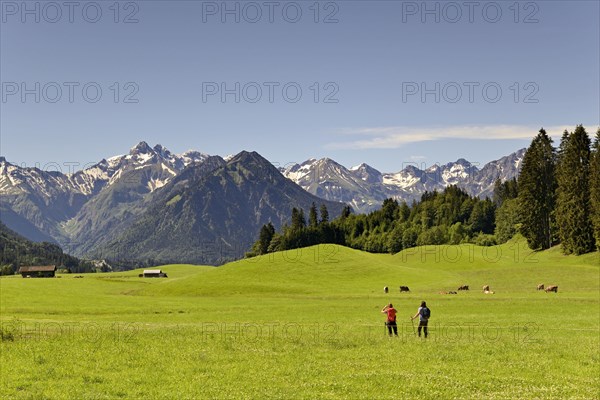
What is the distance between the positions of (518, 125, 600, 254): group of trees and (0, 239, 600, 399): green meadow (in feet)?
100

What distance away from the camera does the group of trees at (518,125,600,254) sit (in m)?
110

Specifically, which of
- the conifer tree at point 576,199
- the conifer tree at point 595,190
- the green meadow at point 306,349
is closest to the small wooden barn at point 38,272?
the green meadow at point 306,349

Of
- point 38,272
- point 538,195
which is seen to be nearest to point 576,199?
point 538,195

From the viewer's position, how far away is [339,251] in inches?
5246

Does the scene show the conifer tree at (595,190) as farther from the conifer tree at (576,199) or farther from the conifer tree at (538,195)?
the conifer tree at (538,195)

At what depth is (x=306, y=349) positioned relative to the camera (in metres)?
34.8

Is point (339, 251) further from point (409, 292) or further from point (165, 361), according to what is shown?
point (165, 361)

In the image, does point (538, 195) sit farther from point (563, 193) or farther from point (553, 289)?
point (553, 289)

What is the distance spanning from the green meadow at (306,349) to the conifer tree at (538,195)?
48.0 meters

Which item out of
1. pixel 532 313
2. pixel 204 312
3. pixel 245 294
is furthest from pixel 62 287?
pixel 532 313

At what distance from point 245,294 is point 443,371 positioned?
217 ft

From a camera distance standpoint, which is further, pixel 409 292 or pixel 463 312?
pixel 409 292

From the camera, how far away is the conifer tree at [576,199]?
110500 millimetres

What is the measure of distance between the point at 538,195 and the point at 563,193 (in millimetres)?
14027
